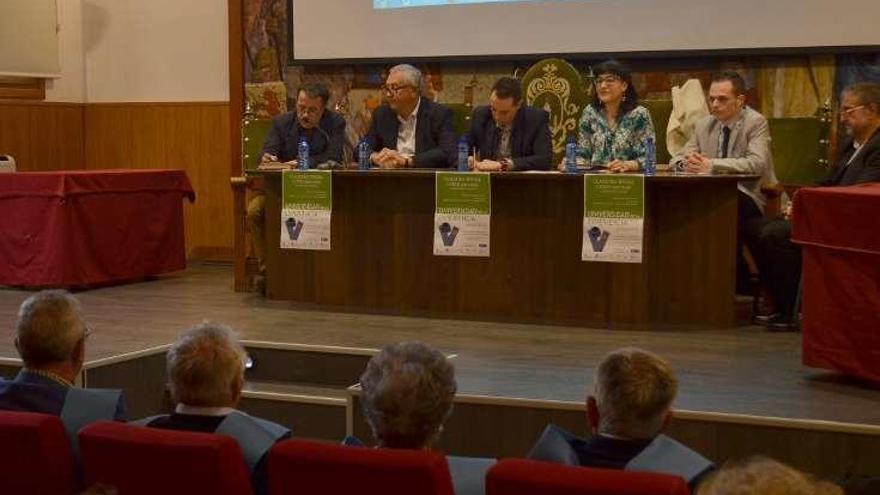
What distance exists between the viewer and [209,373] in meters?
2.37

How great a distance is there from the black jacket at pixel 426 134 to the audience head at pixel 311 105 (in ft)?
0.97

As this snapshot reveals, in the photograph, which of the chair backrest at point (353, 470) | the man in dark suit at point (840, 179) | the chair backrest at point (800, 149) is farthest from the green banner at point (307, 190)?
the chair backrest at point (353, 470)

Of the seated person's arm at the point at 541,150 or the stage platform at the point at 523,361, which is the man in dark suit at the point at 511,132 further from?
the stage platform at the point at 523,361

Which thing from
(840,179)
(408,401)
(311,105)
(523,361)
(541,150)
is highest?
(311,105)

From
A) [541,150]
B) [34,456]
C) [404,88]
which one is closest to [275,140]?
[404,88]

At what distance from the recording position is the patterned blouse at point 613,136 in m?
5.60

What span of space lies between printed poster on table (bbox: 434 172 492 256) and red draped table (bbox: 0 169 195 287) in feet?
7.24

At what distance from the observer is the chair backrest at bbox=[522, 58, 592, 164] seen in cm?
638

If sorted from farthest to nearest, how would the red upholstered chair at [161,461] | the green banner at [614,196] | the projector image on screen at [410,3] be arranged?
the projector image on screen at [410,3] < the green banner at [614,196] < the red upholstered chair at [161,461]

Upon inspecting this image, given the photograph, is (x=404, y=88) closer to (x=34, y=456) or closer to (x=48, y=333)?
(x=48, y=333)

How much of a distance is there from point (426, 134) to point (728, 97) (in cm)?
155

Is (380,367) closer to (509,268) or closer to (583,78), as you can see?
(509,268)

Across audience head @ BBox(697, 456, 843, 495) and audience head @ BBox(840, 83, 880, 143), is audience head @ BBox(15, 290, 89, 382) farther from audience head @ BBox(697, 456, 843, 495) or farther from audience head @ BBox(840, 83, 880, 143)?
audience head @ BBox(840, 83, 880, 143)

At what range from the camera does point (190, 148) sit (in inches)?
332
